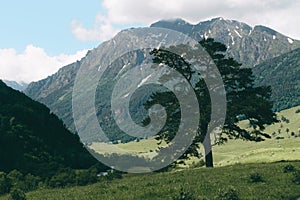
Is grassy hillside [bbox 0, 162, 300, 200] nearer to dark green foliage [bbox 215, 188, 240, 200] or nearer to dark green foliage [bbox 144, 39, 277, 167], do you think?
dark green foliage [bbox 215, 188, 240, 200]

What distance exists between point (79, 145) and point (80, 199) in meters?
58.1

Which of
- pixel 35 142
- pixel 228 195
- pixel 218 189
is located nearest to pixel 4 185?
pixel 218 189

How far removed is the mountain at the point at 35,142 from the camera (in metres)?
53.6

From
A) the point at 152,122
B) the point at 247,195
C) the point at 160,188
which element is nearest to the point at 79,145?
the point at 152,122

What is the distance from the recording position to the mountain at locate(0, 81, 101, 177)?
53578 mm

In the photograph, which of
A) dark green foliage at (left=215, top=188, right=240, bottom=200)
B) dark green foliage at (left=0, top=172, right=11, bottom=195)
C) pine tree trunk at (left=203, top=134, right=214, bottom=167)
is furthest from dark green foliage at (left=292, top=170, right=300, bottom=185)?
dark green foliage at (left=0, top=172, right=11, bottom=195)

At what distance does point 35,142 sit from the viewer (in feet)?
204

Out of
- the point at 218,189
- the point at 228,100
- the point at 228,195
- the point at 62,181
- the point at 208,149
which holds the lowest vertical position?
the point at 228,195

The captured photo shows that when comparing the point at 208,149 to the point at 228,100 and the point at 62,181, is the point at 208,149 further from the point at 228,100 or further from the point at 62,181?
the point at 62,181

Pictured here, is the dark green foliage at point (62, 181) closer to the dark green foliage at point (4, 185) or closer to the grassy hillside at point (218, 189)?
the dark green foliage at point (4, 185)

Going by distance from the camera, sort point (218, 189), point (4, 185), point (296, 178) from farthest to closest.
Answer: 1. point (4, 185)
2. point (296, 178)
3. point (218, 189)

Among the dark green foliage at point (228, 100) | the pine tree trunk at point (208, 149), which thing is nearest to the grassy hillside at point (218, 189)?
the dark green foliage at point (228, 100)

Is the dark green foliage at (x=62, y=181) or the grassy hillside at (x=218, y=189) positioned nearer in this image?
the grassy hillside at (x=218, y=189)

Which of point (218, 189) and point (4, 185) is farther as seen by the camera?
point (4, 185)
